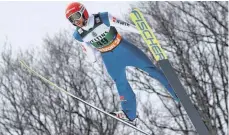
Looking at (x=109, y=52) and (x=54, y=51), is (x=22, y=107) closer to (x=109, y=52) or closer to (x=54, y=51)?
(x=54, y=51)

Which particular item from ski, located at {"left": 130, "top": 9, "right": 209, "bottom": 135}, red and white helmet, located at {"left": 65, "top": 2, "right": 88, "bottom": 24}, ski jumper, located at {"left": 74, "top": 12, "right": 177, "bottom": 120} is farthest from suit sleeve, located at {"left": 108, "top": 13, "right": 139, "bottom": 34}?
red and white helmet, located at {"left": 65, "top": 2, "right": 88, "bottom": 24}

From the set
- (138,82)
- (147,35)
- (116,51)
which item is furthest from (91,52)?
(138,82)

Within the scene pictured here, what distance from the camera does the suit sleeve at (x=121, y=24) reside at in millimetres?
5141

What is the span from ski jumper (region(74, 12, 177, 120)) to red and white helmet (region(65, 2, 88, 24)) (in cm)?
12

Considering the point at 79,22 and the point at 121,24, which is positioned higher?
the point at 79,22

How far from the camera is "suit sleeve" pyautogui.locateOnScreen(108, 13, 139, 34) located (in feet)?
16.9

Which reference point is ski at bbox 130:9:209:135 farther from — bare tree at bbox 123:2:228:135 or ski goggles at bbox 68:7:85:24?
bare tree at bbox 123:2:228:135

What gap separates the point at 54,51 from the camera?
524 inches

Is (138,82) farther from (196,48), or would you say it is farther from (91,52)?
(91,52)

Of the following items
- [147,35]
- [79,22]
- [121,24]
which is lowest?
[147,35]

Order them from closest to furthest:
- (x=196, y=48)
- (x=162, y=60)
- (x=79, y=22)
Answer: (x=162, y=60) → (x=79, y=22) → (x=196, y=48)

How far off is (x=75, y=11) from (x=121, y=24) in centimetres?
57

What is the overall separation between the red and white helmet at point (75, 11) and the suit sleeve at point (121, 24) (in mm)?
316

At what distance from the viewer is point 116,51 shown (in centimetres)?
543
